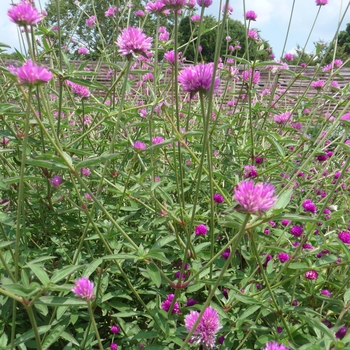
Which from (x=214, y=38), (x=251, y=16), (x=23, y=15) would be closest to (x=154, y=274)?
(x=23, y=15)

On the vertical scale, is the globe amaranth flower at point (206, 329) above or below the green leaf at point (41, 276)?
below

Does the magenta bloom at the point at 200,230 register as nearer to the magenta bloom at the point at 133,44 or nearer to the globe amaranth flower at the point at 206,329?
the globe amaranth flower at the point at 206,329

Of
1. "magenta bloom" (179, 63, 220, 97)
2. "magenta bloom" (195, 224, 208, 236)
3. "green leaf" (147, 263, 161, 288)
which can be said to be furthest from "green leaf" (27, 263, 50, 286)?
"magenta bloom" (195, 224, 208, 236)

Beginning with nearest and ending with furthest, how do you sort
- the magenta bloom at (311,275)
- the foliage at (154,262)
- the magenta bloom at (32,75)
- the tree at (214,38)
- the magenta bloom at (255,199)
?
the magenta bloom at (255,199), the magenta bloom at (32,75), the foliage at (154,262), the magenta bloom at (311,275), the tree at (214,38)

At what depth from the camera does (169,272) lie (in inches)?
66.5

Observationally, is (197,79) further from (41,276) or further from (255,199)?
(41,276)

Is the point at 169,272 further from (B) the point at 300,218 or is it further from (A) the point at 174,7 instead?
(A) the point at 174,7

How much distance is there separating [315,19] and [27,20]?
2.19 meters

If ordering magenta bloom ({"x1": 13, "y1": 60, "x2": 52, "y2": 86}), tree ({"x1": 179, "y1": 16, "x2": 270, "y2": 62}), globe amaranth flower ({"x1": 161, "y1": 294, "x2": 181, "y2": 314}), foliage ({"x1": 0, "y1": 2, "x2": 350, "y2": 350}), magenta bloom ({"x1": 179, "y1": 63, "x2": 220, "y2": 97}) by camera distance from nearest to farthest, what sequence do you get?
magenta bloom ({"x1": 13, "y1": 60, "x2": 52, "y2": 86}), foliage ({"x1": 0, "y1": 2, "x2": 350, "y2": 350}), magenta bloom ({"x1": 179, "y1": 63, "x2": 220, "y2": 97}), globe amaranth flower ({"x1": 161, "y1": 294, "x2": 181, "y2": 314}), tree ({"x1": 179, "y1": 16, "x2": 270, "y2": 62})

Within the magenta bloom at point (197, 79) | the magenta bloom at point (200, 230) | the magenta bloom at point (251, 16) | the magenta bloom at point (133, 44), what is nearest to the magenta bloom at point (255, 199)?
the magenta bloom at point (197, 79)

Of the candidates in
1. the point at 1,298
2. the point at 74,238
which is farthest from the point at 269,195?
the point at 74,238

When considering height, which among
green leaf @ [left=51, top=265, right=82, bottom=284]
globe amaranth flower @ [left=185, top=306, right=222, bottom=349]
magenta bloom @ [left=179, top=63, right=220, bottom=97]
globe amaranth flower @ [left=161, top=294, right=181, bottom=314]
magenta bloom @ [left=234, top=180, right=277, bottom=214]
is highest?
magenta bloom @ [left=179, top=63, right=220, bottom=97]

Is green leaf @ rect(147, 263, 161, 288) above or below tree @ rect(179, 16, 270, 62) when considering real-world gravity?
below

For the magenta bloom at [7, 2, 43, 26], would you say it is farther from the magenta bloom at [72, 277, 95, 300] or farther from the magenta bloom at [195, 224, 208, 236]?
the magenta bloom at [195, 224, 208, 236]
